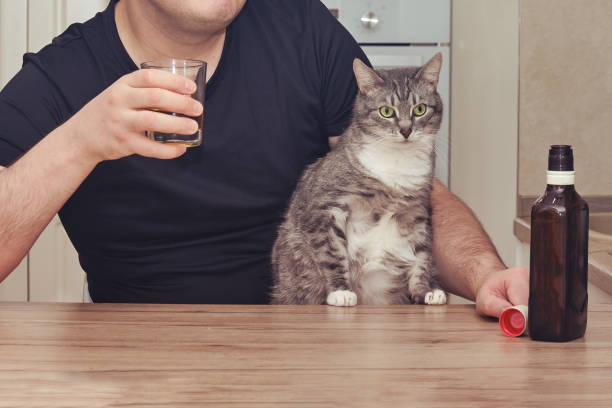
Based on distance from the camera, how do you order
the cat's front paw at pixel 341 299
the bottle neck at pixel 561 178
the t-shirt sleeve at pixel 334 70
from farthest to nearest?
the t-shirt sleeve at pixel 334 70 < the cat's front paw at pixel 341 299 < the bottle neck at pixel 561 178

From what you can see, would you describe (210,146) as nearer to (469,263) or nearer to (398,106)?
(398,106)

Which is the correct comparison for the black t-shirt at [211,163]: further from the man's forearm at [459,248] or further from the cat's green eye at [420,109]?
the man's forearm at [459,248]

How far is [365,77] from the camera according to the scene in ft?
5.29

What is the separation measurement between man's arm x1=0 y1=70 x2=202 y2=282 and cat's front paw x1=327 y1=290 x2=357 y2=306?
0.43m

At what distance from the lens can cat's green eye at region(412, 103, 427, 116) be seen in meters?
1.61

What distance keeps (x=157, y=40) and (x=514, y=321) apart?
1.07m

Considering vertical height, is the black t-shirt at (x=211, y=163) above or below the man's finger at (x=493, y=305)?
above

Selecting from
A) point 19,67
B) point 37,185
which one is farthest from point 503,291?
point 19,67

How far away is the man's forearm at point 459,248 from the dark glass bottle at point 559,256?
33 centimetres

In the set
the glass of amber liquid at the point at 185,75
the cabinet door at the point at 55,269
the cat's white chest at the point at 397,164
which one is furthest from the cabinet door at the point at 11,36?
the glass of amber liquid at the point at 185,75

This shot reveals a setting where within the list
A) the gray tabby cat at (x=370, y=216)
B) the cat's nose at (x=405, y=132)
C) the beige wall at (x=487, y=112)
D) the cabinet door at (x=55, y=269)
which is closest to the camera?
the gray tabby cat at (x=370, y=216)

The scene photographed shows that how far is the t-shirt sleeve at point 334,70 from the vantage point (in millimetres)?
1701

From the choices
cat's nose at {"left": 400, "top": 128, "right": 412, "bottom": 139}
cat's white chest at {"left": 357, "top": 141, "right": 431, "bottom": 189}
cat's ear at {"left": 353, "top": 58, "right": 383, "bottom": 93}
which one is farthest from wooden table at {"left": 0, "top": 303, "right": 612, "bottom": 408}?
cat's ear at {"left": 353, "top": 58, "right": 383, "bottom": 93}

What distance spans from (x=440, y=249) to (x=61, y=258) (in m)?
2.24
